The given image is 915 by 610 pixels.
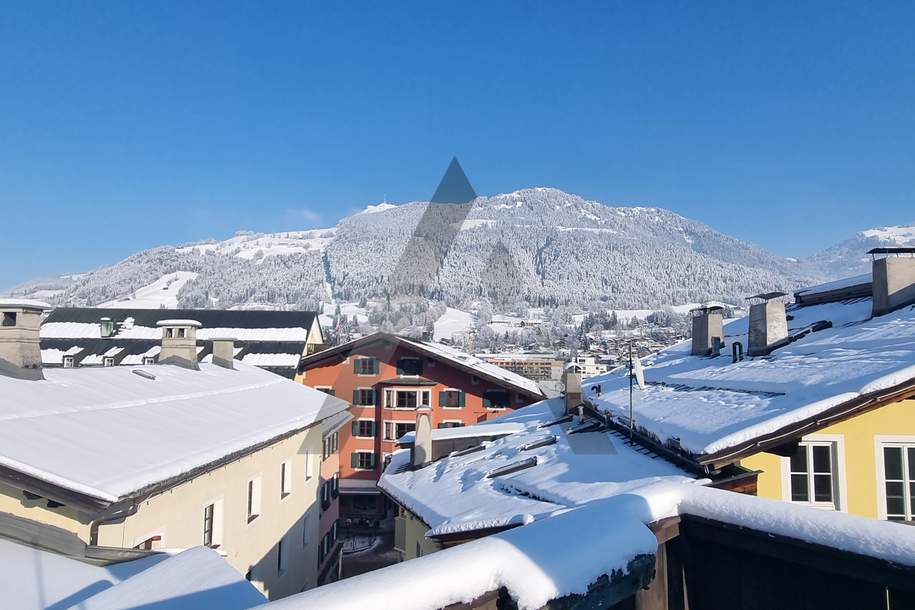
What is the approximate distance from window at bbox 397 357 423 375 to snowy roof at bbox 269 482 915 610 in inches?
1178

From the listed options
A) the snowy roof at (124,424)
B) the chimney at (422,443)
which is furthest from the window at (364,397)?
the chimney at (422,443)

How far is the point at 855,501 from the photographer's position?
6.46m

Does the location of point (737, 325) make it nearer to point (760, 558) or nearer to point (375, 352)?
point (760, 558)

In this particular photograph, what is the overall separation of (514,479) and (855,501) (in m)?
4.12

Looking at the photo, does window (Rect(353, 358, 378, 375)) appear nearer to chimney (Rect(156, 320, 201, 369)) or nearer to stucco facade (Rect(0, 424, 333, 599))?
stucco facade (Rect(0, 424, 333, 599))

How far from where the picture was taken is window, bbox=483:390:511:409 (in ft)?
100

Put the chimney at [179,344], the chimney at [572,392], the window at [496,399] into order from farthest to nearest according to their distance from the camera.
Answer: the window at [496,399] < the chimney at [179,344] < the chimney at [572,392]

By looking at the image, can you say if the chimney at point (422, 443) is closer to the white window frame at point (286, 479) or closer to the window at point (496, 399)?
the white window frame at point (286, 479)

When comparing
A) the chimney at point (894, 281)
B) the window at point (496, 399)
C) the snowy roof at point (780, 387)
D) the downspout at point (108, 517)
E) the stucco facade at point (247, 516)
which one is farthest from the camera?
the window at point (496, 399)

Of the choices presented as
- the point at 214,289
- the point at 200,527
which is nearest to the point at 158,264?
the point at 214,289

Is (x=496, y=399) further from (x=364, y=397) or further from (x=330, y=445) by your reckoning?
(x=330, y=445)

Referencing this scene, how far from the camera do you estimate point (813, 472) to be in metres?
6.65

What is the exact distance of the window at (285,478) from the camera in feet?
49.0

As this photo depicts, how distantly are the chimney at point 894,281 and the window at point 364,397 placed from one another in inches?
1006
